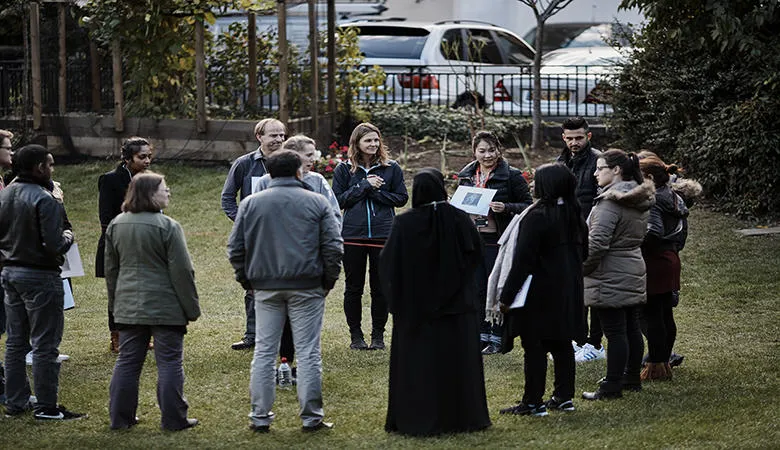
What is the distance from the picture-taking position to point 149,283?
6535mm

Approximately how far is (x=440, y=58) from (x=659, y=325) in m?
11.6

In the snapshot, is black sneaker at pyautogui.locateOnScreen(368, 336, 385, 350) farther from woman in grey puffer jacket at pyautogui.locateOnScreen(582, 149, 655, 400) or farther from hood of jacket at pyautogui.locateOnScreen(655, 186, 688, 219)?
hood of jacket at pyautogui.locateOnScreen(655, 186, 688, 219)

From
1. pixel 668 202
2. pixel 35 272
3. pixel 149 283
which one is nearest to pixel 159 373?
pixel 149 283

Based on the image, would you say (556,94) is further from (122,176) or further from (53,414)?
(53,414)

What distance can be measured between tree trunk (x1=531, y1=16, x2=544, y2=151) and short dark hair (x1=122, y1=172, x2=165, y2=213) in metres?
10.4

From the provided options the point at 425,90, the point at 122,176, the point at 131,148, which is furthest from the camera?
the point at 425,90

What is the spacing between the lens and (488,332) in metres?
9.17

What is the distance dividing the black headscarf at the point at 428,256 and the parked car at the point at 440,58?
419 inches

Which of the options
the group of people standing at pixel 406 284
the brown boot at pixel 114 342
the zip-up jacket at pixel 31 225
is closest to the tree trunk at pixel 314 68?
the brown boot at pixel 114 342

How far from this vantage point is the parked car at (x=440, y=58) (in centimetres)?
1809

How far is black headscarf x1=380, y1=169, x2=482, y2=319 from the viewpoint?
256 inches

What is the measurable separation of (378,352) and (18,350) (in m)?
2.97

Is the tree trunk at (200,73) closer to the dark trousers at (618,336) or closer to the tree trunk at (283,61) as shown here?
the tree trunk at (283,61)

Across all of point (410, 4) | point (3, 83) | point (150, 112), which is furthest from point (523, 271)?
point (410, 4)
